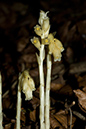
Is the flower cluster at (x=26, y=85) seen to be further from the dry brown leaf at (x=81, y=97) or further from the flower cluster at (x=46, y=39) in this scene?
the dry brown leaf at (x=81, y=97)

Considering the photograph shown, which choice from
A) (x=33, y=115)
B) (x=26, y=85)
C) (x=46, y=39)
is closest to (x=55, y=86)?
(x=33, y=115)

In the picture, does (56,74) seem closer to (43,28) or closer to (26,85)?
(26,85)

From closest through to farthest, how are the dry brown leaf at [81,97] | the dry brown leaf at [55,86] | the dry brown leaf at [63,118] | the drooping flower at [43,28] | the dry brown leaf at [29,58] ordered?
1. the drooping flower at [43,28]
2. the dry brown leaf at [81,97]
3. the dry brown leaf at [63,118]
4. the dry brown leaf at [55,86]
5. the dry brown leaf at [29,58]

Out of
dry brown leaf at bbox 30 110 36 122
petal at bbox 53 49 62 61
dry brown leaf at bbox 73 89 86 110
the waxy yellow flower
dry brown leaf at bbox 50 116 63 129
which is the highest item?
the waxy yellow flower

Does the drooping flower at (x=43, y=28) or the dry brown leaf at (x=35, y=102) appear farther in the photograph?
the dry brown leaf at (x=35, y=102)

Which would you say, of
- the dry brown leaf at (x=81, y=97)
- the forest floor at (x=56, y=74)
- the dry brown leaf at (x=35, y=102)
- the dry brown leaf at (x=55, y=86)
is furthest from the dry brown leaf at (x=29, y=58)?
the dry brown leaf at (x=81, y=97)

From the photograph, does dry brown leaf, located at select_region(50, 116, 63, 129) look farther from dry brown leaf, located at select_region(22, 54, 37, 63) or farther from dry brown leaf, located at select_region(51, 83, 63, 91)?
dry brown leaf, located at select_region(22, 54, 37, 63)

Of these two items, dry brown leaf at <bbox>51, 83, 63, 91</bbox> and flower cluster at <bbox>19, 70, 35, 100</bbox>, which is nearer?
flower cluster at <bbox>19, 70, 35, 100</bbox>

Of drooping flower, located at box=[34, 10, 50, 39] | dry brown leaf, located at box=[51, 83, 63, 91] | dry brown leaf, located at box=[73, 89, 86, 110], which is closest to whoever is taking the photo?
drooping flower, located at box=[34, 10, 50, 39]

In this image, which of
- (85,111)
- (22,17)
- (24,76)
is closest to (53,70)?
(85,111)

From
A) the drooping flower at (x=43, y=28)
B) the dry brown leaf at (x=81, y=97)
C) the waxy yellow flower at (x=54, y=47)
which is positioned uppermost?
the drooping flower at (x=43, y=28)

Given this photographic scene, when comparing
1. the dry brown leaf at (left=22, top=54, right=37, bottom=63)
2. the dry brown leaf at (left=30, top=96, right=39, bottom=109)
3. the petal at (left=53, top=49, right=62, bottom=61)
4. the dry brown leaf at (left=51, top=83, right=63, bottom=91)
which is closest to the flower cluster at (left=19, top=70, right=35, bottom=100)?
the petal at (left=53, top=49, right=62, bottom=61)

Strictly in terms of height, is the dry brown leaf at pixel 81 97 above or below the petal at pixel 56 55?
below
